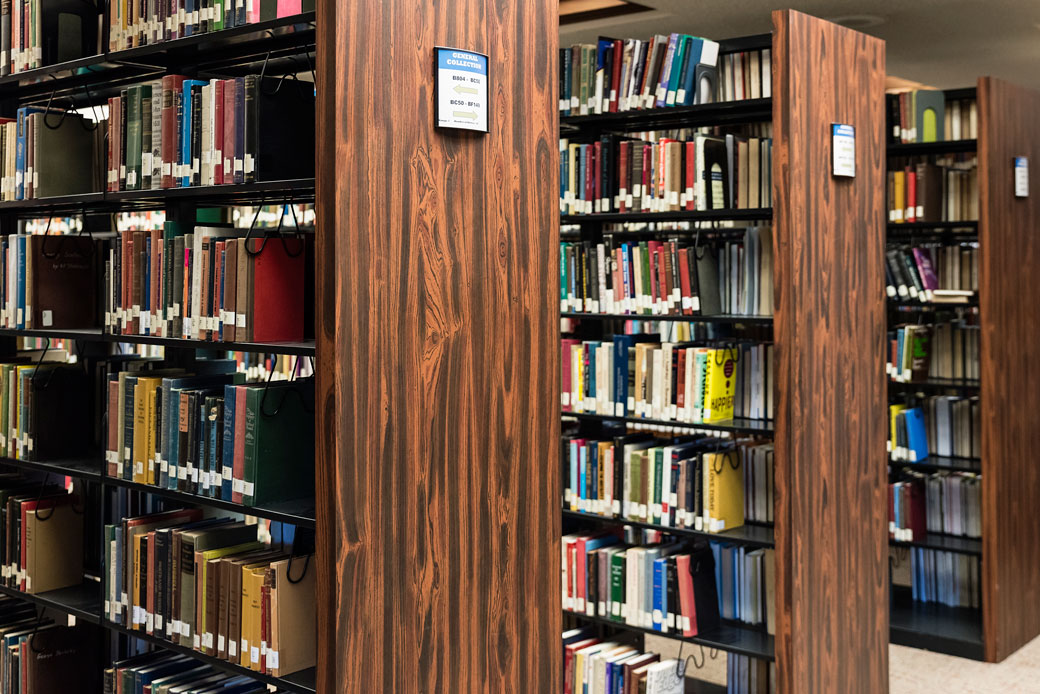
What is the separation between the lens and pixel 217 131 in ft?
8.74

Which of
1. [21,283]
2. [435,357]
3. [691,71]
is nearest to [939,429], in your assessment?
[691,71]

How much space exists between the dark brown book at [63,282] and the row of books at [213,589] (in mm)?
733

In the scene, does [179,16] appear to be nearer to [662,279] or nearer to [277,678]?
[277,678]

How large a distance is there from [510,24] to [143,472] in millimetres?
1478

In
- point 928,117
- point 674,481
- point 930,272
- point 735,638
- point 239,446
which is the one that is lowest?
point 735,638

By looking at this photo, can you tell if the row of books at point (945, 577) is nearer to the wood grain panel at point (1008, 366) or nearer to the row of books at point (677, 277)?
the wood grain panel at point (1008, 366)

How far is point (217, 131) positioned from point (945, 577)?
13.1ft

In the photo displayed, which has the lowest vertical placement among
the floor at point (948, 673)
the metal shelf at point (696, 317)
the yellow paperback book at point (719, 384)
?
the floor at point (948, 673)

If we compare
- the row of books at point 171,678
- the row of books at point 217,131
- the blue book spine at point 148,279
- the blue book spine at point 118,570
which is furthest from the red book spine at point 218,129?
the row of books at point 171,678

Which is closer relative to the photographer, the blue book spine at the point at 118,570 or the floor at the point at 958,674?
the blue book spine at the point at 118,570

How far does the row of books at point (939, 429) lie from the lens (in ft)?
16.1

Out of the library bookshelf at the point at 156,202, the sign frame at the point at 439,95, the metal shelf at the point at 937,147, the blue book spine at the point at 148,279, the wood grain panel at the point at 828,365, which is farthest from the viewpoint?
the metal shelf at the point at 937,147

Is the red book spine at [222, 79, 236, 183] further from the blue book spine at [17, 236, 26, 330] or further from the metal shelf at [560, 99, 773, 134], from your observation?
the metal shelf at [560, 99, 773, 134]

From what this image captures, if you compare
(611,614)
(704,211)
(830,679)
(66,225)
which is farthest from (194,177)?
(66,225)
